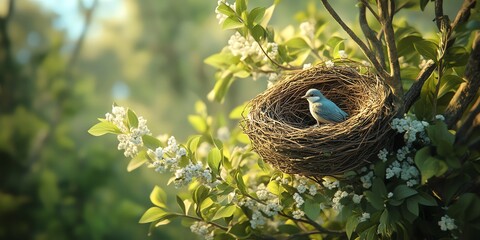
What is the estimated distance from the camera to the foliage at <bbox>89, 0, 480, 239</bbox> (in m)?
1.25

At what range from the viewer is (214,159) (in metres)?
1.34

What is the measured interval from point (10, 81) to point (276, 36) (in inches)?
132

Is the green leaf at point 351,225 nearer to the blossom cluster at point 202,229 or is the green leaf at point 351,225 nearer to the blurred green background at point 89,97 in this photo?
the blossom cluster at point 202,229

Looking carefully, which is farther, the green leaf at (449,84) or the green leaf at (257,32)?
the green leaf at (257,32)

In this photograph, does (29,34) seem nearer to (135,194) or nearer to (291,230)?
(135,194)

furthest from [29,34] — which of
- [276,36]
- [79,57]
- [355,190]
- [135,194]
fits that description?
[355,190]

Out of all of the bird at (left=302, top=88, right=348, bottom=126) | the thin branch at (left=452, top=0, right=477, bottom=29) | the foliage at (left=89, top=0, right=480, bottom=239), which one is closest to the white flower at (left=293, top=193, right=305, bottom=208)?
the foliage at (left=89, top=0, right=480, bottom=239)

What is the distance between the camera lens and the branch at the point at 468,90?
4.28ft

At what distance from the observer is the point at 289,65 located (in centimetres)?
158

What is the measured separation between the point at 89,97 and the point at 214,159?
3.88m

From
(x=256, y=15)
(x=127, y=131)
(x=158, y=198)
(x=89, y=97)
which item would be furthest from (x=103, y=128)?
(x=89, y=97)

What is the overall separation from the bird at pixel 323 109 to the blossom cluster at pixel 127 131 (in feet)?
1.44

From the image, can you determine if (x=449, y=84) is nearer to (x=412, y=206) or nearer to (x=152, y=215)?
(x=412, y=206)

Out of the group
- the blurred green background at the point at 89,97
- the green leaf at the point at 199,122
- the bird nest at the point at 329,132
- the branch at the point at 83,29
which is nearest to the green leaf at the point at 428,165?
the bird nest at the point at 329,132
